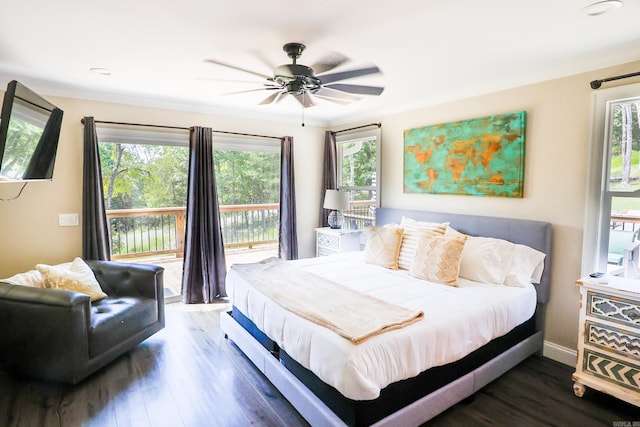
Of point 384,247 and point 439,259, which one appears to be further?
point 384,247

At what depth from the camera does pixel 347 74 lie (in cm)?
237


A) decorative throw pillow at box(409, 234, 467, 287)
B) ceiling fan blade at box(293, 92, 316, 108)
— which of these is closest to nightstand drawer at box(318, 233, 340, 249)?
decorative throw pillow at box(409, 234, 467, 287)

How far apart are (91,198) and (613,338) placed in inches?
187

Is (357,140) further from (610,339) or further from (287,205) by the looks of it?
(610,339)

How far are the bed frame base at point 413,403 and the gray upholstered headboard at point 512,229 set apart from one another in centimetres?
54

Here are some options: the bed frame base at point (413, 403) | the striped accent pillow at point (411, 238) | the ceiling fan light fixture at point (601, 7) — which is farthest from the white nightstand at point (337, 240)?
the ceiling fan light fixture at point (601, 7)

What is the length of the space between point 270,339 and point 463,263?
182 cm

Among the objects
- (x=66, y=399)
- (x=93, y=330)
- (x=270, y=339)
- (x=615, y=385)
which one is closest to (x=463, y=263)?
(x=615, y=385)

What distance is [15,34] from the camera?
2.30m

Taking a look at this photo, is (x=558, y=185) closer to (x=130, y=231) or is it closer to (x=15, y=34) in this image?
(x=15, y=34)

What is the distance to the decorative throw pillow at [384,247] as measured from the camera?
3.53 metres

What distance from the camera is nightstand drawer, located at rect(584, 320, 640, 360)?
7.32ft

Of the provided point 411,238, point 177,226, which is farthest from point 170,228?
point 411,238

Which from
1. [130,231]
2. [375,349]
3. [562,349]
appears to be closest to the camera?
[375,349]
